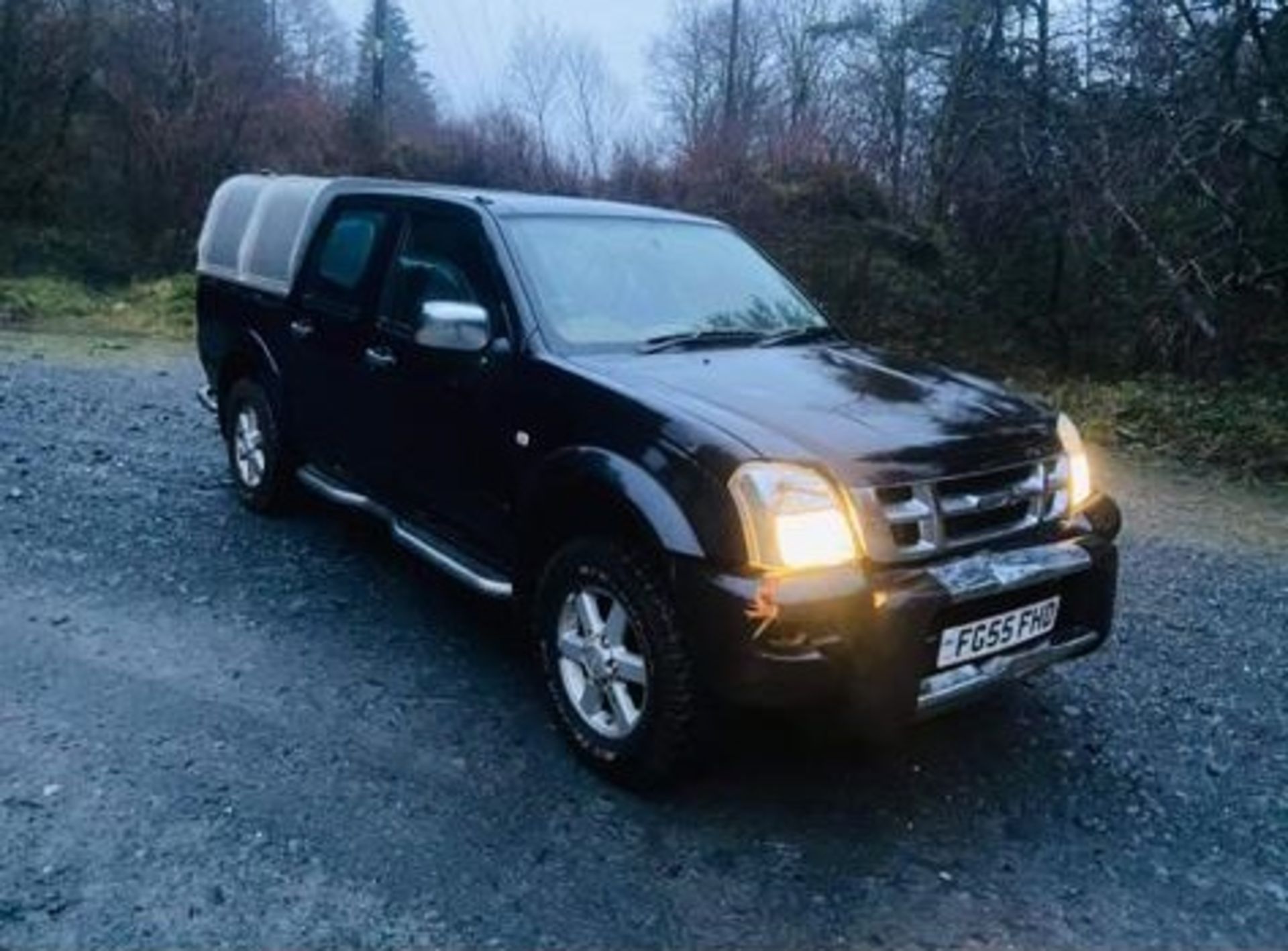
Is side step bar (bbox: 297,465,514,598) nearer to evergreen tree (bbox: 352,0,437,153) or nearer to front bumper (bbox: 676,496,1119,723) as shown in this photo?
front bumper (bbox: 676,496,1119,723)

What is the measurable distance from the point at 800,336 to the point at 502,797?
2.12m

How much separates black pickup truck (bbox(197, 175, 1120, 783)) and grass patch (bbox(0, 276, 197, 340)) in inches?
418

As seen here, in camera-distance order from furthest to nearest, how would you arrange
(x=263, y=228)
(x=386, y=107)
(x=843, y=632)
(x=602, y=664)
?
(x=386, y=107) < (x=263, y=228) < (x=602, y=664) < (x=843, y=632)

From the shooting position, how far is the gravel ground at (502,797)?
281 centimetres

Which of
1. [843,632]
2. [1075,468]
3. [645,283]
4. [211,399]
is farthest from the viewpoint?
[211,399]

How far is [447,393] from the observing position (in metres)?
4.12

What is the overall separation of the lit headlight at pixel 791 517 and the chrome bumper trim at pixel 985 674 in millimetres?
473

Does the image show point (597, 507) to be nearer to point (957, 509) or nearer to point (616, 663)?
point (616, 663)

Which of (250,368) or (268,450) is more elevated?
(250,368)

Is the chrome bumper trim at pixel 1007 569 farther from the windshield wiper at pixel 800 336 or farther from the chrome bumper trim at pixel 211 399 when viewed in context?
the chrome bumper trim at pixel 211 399

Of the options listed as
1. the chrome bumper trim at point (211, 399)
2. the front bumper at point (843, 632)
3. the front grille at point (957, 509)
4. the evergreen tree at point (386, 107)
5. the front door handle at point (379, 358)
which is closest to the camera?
the front bumper at point (843, 632)

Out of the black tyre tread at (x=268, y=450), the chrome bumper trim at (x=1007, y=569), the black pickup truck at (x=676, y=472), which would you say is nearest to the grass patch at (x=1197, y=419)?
the black pickup truck at (x=676, y=472)

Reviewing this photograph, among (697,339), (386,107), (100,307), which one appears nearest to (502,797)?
(697,339)

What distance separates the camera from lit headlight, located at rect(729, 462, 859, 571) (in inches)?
117
